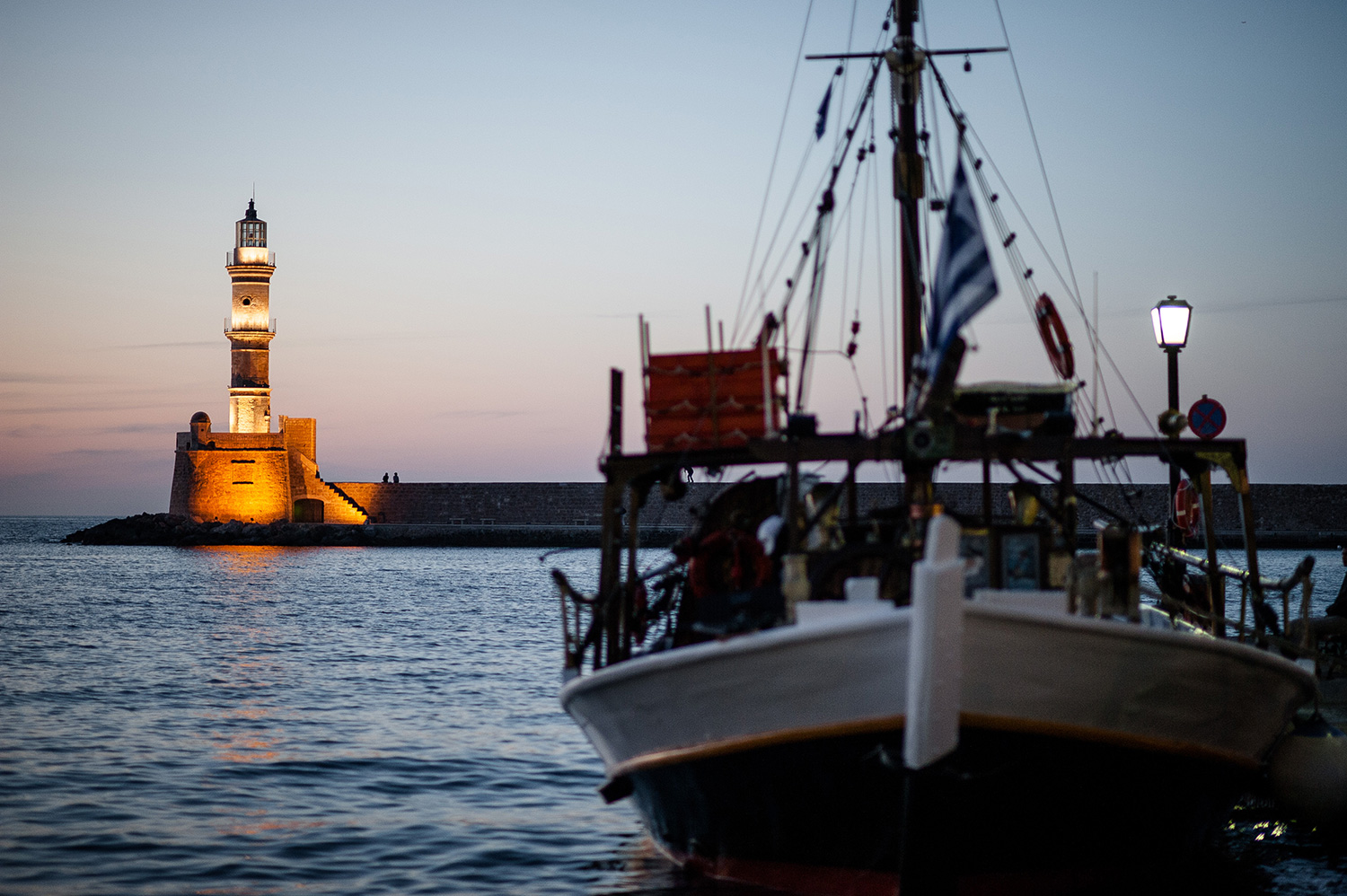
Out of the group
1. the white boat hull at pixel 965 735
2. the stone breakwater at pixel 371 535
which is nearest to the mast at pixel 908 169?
the white boat hull at pixel 965 735

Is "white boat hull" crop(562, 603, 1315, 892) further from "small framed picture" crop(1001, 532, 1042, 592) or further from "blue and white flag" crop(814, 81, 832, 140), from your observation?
"blue and white flag" crop(814, 81, 832, 140)

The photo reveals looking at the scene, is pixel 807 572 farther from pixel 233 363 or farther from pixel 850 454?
pixel 233 363

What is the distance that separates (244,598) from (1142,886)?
104 ft

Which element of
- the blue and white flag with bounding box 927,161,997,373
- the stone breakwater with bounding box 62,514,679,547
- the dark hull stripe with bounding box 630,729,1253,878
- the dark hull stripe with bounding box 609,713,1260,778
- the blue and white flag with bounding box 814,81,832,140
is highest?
the blue and white flag with bounding box 814,81,832,140

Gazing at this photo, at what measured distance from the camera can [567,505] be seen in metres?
69.2

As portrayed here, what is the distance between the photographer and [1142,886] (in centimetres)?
727

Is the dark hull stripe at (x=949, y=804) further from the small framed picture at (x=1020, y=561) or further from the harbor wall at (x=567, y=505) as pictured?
the harbor wall at (x=567, y=505)

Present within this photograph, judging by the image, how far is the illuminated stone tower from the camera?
208ft

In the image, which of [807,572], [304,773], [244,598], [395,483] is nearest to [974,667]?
[807,572]

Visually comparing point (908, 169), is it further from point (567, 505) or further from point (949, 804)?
point (567, 505)

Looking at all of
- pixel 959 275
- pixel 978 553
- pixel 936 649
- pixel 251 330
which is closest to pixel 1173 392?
pixel 978 553

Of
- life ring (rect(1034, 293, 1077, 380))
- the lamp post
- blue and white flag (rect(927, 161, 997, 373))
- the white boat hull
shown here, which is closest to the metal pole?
the lamp post

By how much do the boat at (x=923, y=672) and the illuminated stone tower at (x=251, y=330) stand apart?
58.2m

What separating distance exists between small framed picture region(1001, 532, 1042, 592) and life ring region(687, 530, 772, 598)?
1.32m
